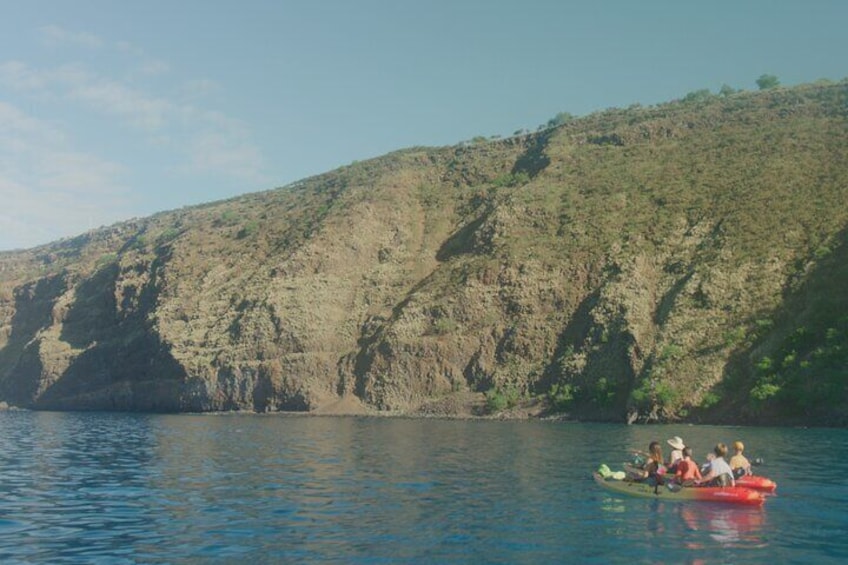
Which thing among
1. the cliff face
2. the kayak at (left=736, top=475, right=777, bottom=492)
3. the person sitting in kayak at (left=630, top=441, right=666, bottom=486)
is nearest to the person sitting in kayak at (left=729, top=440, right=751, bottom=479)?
the kayak at (left=736, top=475, right=777, bottom=492)

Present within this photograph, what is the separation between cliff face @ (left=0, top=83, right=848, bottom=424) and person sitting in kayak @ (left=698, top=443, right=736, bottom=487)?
1221 inches

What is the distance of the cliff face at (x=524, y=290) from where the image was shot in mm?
61375

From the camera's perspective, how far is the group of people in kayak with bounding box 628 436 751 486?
24.7 meters

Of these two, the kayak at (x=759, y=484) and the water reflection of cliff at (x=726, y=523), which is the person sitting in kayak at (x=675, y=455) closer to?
the kayak at (x=759, y=484)

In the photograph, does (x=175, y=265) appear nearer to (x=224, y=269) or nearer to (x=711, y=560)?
(x=224, y=269)

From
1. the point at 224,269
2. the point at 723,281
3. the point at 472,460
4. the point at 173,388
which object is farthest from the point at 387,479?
the point at 224,269

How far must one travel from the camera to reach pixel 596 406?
63.6 meters

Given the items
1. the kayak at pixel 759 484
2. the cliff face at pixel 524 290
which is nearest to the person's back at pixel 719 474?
the kayak at pixel 759 484

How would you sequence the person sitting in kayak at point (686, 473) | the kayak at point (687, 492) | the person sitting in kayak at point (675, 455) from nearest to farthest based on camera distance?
1. the kayak at point (687, 492)
2. the person sitting in kayak at point (686, 473)
3. the person sitting in kayak at point (675, 455)

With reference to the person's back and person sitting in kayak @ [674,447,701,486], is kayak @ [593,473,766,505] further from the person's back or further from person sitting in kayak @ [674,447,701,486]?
person sitting in kayak @ [674,447,701,486]

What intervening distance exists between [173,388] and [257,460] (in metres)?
51.0

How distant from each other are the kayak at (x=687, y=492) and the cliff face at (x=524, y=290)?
3141 centimetres

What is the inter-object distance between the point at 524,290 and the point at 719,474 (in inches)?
2057

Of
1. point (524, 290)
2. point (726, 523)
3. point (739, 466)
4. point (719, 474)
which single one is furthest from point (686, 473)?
point (524, 290)
